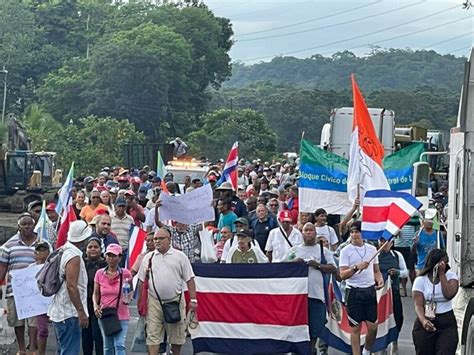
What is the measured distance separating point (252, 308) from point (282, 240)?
1.35m

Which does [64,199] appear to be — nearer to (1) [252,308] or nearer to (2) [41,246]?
(2) [41,246]

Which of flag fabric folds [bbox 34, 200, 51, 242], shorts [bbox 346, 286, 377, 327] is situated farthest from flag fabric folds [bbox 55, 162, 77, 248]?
shorts [bbox 346, 286, 377, 327]

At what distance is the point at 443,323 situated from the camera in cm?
1192

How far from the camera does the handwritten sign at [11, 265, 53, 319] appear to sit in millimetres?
13500

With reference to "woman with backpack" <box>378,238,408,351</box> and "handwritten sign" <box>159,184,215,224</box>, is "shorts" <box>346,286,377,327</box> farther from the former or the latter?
"handwritten sign" <box>159,184,215,224</box>

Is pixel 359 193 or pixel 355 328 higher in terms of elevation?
pixel 359 193

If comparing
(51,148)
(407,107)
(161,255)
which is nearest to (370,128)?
(161,255)

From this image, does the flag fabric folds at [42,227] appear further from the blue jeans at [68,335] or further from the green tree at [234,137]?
the green tree at [234,137]

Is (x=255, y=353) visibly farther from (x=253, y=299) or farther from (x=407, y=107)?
(x=407, y=107)

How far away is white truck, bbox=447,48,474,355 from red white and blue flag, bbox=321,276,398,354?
1.61 meters

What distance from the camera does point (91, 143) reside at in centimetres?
6712

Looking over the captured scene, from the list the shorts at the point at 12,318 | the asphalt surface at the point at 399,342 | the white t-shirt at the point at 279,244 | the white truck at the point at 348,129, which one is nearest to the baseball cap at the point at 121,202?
the asphalt surface at the point at 399,342

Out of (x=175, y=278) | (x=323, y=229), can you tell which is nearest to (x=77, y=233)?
(x=175, y=278)

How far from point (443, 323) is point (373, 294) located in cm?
212
